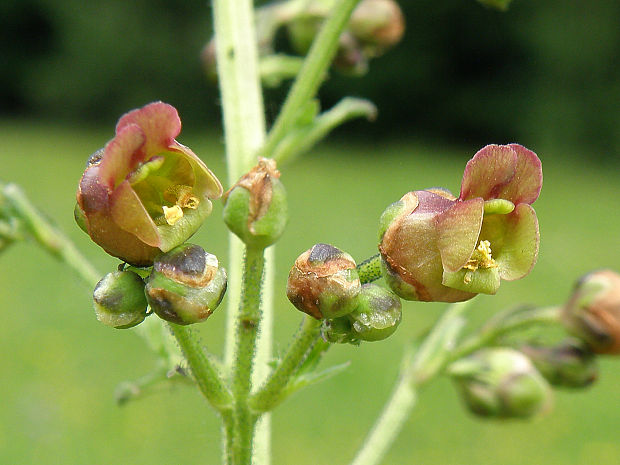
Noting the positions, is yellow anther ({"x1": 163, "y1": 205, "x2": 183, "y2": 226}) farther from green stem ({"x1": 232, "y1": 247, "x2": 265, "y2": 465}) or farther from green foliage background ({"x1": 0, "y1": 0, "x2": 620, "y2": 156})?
green foliage background ({"x1": 0, "y1": 0, "x2": 620, "y2": 156})

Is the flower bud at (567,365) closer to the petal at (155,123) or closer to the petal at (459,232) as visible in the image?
the petal at (459,232)

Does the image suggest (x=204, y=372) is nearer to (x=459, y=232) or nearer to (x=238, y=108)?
(x=459, y=232)

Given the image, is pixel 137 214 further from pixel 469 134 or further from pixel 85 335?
pixel 469 134

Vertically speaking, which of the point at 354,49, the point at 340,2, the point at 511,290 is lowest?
the point at 511,290

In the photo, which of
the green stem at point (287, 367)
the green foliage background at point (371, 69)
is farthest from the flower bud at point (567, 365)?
the green foliage background at point (371, 69)

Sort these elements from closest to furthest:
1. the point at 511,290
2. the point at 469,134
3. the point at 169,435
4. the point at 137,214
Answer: the point at 137,214
the point at 169,435
the point at 511,290
the point at 469,134

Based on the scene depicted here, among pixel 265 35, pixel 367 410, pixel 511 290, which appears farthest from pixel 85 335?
pixel 265 35

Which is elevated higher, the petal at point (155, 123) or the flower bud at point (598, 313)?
the petal at point (155, 123)
